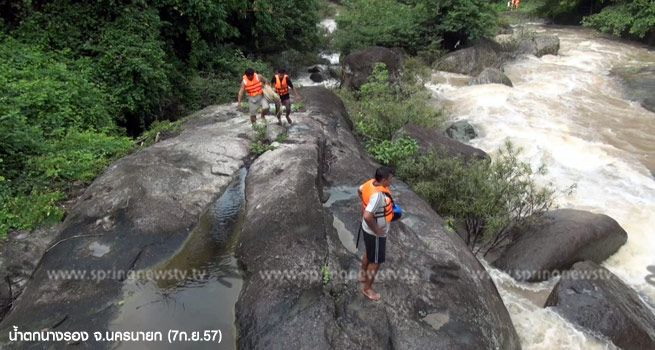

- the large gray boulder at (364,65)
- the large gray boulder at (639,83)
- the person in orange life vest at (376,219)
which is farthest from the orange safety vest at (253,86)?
the large gray boulder at (639,83)

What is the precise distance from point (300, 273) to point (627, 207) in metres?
8.89

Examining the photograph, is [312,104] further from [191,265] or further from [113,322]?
[113,322]

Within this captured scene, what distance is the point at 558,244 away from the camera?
28.5 ft

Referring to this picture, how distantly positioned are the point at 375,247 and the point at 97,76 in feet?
33.5

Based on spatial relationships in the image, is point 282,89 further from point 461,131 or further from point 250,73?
point 461,131

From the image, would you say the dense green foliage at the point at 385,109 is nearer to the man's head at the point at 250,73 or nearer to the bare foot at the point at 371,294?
the man's head at the point at 250,73

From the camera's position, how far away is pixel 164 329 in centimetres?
568

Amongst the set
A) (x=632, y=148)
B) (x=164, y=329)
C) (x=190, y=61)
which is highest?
(x=190, y=61)

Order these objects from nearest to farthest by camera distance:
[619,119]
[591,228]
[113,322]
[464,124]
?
[113,322], [591,228], [464,124], [619,119]

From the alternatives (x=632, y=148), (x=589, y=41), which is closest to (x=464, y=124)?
(x=632, y=148)

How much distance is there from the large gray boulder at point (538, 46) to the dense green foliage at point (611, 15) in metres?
5.31

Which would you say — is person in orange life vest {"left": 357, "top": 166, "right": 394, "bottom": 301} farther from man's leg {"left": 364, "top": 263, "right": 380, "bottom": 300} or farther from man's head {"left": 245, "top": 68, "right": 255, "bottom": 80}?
man's head {"left": 245, "top": 68, "right": 255, "bottom": 80}

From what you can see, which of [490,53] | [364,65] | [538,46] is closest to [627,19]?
[538,46]

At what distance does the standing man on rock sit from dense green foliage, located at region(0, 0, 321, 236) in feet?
17.4
